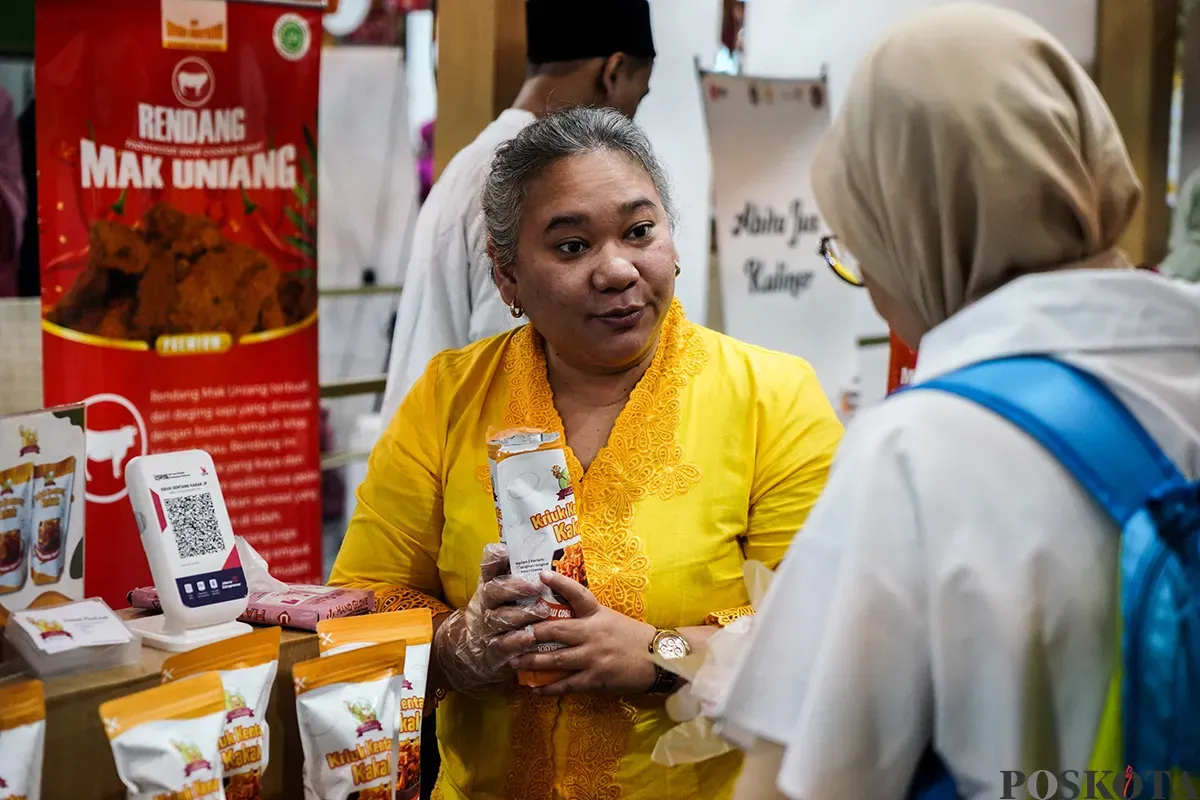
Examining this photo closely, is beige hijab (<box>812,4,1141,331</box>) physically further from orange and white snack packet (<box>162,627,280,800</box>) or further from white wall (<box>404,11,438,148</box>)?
white wall (<box>404,11,438,148</box>)

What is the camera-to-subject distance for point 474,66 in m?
2.97

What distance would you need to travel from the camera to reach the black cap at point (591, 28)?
266 centimetres

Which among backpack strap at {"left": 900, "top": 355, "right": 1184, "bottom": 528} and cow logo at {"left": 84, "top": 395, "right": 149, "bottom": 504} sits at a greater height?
backpack strap at {"left": 900, "top": 355, "right": 1184, "bottom": 528}

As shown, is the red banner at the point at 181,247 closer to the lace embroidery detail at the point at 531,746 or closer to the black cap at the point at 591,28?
the black cap at the point at 591,28

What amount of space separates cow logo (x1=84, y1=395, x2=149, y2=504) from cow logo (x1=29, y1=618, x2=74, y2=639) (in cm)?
110

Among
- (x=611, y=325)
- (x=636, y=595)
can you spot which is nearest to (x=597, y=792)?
(x=636, y=595)

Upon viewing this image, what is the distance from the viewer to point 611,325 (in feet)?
6.39

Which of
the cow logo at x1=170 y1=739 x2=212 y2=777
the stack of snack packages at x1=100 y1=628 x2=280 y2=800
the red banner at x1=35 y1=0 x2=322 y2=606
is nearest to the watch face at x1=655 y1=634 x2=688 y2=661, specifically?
the stack of snack packages at x1=100 y1=628 x2=280 y2=800

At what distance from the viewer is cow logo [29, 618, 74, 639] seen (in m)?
1.42

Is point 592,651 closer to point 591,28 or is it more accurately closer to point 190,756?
point 190,756

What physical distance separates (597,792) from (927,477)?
3.40 feet

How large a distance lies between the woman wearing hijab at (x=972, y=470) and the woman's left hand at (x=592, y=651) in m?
0.59

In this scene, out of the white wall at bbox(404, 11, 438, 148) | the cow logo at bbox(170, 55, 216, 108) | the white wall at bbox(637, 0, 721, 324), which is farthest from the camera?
the white wall at bbox(404, 11, 438, 148)

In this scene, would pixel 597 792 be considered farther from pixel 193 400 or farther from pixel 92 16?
pixel 92 16
